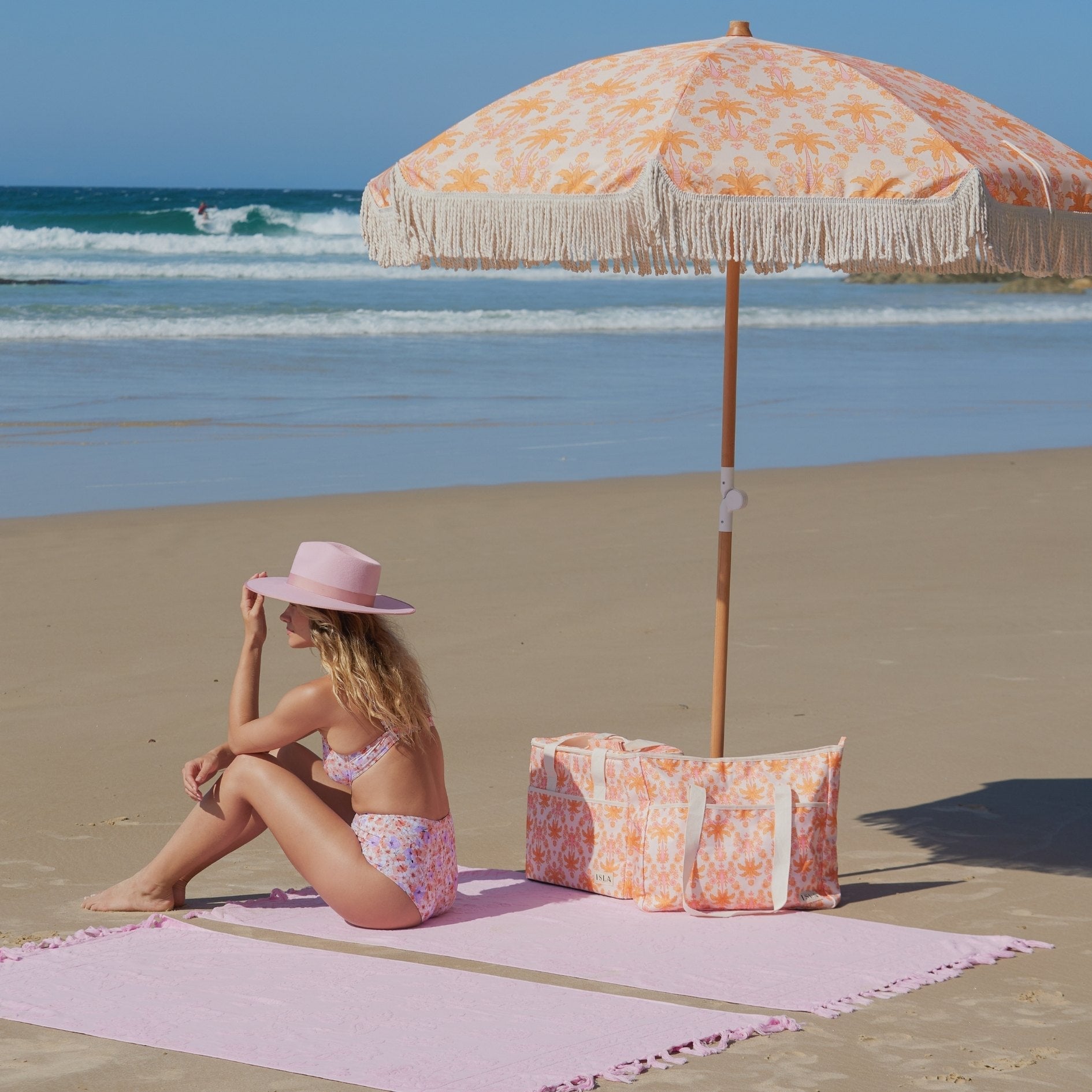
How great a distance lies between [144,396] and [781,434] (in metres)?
6.03

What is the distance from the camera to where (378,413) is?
47.8 ft

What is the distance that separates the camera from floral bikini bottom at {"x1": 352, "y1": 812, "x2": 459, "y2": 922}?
407cm

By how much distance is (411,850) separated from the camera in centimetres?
409

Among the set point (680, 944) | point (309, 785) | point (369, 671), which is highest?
point (369, 671)

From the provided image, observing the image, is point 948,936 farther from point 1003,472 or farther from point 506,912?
point 1003,472

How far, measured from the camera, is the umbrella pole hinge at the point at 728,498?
14.8ft

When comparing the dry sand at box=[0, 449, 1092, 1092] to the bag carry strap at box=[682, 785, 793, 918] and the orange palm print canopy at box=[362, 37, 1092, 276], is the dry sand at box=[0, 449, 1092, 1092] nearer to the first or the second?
the bag carry strap at box=[682, 785, 793, 918]

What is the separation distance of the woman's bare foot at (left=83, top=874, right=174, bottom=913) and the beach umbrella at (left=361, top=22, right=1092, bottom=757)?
6.01 ft

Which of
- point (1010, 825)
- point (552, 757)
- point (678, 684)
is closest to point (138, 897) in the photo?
point (552, 757)

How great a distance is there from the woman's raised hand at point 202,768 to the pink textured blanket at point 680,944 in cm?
37

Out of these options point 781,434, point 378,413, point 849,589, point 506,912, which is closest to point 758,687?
point 849,589

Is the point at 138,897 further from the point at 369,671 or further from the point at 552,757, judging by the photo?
the point at 552,757

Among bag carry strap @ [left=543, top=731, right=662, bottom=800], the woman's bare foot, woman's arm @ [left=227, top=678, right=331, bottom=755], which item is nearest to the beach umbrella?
woman's arm @ [left=227, top=678, right=331, bottom=755]

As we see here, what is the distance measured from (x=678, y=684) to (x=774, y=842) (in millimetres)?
2340
